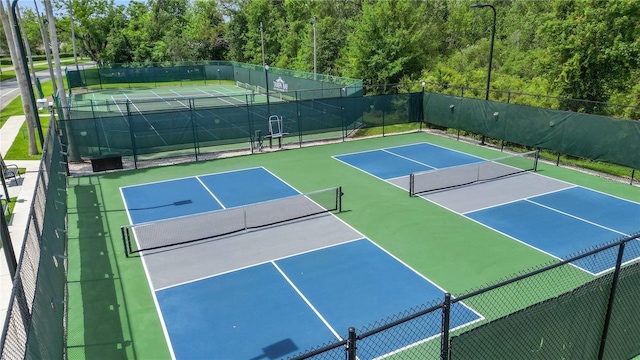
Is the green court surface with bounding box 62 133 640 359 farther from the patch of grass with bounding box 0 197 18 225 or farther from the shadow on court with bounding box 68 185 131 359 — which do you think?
the patch of grass with bounding box 0 197 18 225

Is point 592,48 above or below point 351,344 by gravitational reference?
above

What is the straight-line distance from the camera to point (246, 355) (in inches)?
284

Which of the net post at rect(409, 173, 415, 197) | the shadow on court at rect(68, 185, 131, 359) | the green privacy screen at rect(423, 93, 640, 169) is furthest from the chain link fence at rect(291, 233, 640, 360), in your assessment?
the green privacy screen at rect(423, 93, 640, 169)

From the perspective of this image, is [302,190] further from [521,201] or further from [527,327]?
[527,327]

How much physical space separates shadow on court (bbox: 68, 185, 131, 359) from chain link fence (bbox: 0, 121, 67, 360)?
320 mm

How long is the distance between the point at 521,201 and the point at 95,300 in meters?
11.5

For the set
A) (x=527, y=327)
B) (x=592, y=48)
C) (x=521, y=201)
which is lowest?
(x=521, y=201)

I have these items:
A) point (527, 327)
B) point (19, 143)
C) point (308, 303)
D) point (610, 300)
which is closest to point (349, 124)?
point (308, 303)

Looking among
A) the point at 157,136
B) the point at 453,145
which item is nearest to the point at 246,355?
the point at 157,136

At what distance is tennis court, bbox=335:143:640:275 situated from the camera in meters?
11.2

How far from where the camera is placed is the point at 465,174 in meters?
16.1

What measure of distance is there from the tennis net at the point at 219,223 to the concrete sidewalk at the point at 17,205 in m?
2.39

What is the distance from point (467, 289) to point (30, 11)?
11031cm

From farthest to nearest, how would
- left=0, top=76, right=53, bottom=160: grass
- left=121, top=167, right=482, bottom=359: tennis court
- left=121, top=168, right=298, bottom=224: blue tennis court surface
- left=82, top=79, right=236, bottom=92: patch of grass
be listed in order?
1. left=82, top=79, right=236, bottom=92: patch of grass
2. left=0, top=76, right=53, bottom=160: grass
3. left=121, top=168, right=298, bottom=224: blue tennis court surface
4. left=121, top=167, right=482, bottom=359: tennis court
